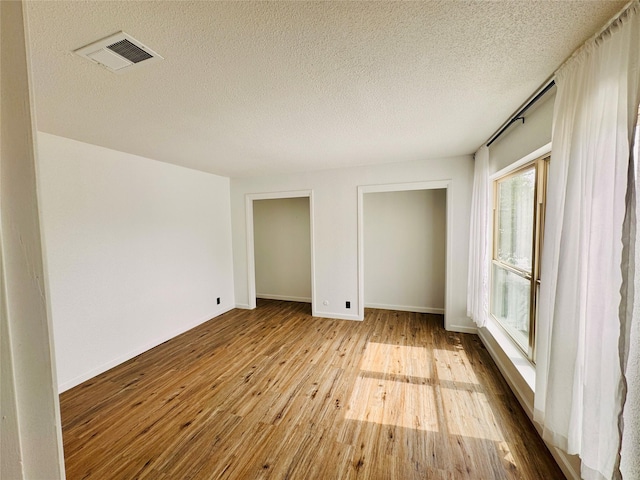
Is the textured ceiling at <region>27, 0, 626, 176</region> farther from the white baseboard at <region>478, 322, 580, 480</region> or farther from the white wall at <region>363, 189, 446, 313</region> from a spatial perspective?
the white baseboard at <region>478, 322, 580, 480</region>

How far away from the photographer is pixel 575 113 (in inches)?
53.7

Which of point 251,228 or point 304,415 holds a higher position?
point 251,228

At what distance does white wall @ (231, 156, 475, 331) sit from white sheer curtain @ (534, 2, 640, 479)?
219 centimetres

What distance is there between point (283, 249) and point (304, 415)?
12.2 ft

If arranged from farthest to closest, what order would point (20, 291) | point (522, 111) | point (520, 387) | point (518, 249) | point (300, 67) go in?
1. point (518, 249)
2. point (520, 387)
3. point (522, 111)
4. point (300, 67)
5. point (20, 291)

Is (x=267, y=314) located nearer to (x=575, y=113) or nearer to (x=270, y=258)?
(x=270, y=258)

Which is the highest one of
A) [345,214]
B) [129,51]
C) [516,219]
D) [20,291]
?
[129,51]

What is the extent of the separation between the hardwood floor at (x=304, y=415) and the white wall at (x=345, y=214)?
2.99 ft

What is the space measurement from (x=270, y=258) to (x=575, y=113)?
5093mm

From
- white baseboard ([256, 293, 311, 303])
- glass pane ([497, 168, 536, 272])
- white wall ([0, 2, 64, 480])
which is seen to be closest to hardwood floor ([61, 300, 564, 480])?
glass pane ([497, 168, 536, 272])

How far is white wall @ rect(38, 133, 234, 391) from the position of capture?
256 cm

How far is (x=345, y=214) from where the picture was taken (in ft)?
13.8

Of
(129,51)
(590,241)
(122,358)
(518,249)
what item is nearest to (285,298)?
(122,358)

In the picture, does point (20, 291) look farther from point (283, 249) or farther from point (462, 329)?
point (283, 249)
